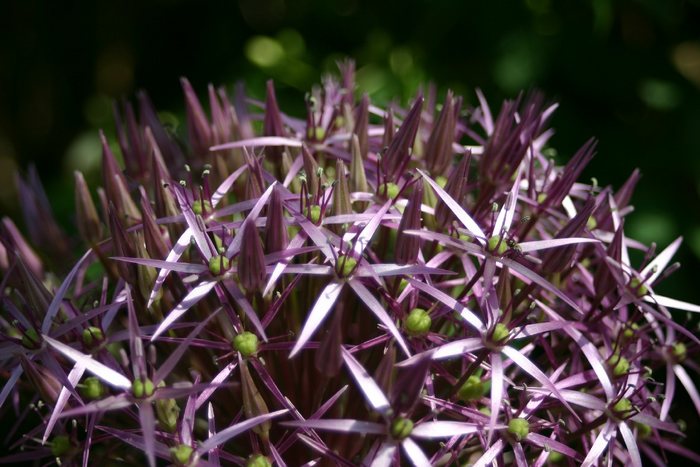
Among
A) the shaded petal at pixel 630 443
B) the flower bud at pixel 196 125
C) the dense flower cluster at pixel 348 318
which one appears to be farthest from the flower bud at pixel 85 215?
the shaded petal at pixel 630 443

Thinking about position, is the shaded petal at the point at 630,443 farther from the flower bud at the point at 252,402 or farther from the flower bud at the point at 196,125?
the flower bud at the point at 196,125

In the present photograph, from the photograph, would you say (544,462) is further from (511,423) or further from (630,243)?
(630,243)

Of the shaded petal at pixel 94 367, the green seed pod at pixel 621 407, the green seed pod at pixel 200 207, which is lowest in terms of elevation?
the green seed pod at pixel 621 407

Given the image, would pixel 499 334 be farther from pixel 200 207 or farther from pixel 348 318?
pixel 200 207

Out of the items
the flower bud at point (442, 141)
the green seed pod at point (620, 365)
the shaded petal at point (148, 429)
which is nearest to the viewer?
the shaded petal at point (148, 429)

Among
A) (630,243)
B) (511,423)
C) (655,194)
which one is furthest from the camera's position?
(655,194)

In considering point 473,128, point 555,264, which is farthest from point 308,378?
point 473,128

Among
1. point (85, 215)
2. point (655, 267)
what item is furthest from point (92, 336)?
point (655, 267)
